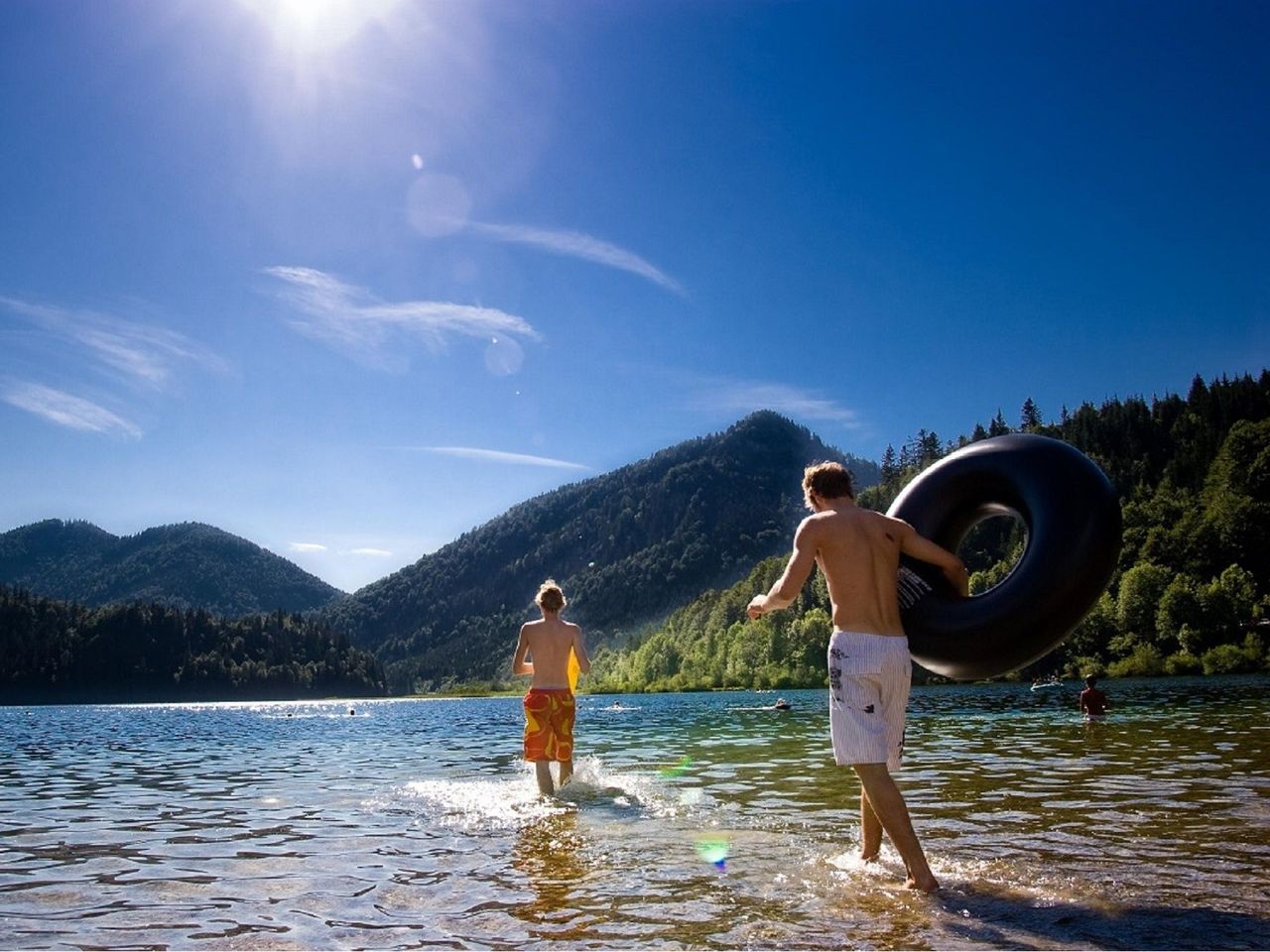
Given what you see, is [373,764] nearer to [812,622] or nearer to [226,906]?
[226,906]

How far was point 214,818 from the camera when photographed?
33.6ft

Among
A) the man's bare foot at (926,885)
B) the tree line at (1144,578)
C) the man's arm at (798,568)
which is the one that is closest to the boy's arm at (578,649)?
the man's arm at (798,568)

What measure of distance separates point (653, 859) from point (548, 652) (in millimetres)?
4438

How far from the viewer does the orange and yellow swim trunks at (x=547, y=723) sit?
36.8ft

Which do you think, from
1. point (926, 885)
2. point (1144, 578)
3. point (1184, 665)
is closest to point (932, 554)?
point (926, 885)

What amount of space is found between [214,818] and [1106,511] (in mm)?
9577

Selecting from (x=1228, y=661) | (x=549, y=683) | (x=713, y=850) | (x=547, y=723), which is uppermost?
(x=549, y=683)

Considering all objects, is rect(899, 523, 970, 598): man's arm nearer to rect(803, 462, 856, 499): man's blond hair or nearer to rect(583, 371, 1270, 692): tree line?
rect(803, 462, 856, 499): man's blond hair

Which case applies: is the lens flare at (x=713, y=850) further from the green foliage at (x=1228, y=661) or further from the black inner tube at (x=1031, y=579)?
the green foliage at (x=1228, y=661)

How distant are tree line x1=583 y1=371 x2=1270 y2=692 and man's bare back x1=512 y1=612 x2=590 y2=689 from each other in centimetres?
3668

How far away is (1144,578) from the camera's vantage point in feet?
311

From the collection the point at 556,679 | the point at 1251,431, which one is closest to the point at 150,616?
the point at 1251,431

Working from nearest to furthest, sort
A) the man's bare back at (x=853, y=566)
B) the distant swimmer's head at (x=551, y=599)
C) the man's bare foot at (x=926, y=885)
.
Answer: the man's bare foot at (x=926, y=885), the man's bare back at (x=853, y=566), the distant swimmer's head at (x=551, y=599)

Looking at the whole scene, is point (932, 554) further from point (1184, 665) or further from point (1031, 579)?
point (1184, 665)
